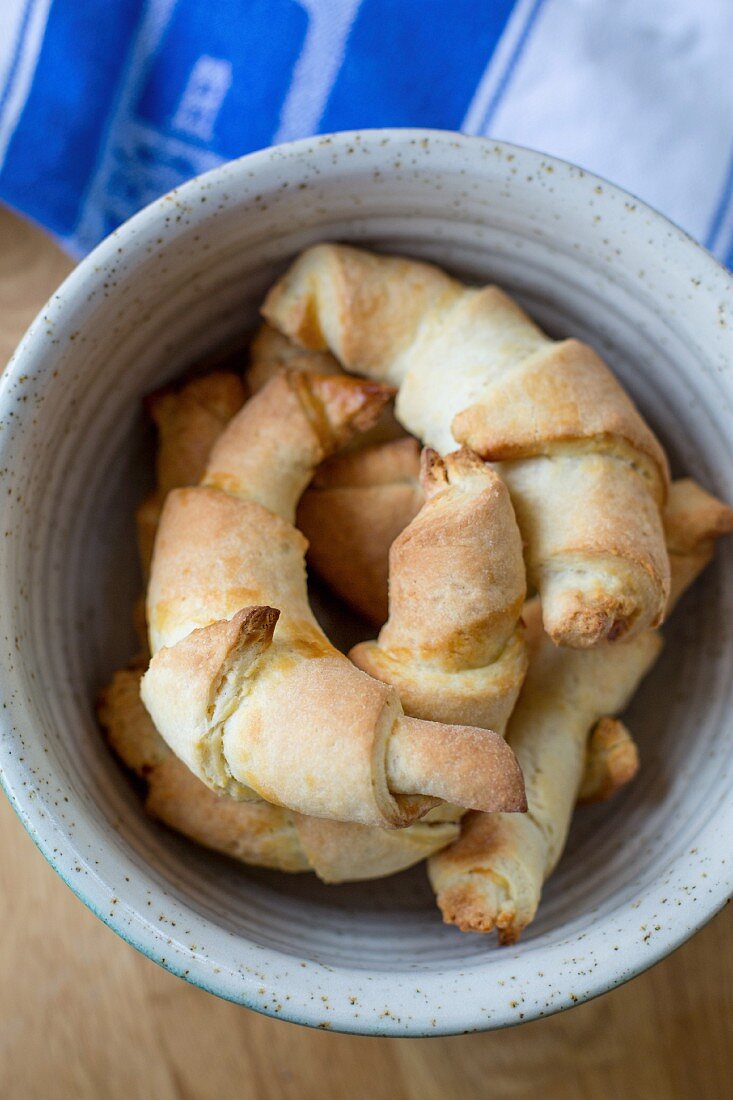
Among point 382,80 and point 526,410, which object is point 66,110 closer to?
point 382,80

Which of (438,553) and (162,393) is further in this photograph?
(162,393)

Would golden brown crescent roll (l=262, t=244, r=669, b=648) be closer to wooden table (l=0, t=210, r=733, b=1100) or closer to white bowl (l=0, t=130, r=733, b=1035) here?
white bowl (l=0, t=130, r=733, b=1035)

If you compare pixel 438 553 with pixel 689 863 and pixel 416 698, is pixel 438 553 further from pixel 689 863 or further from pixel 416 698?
pixel 689 863

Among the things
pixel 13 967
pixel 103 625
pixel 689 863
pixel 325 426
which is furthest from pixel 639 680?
pixel 13 967

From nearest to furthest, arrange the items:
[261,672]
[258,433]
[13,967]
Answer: [261,672] → [258,433] → [13,967]

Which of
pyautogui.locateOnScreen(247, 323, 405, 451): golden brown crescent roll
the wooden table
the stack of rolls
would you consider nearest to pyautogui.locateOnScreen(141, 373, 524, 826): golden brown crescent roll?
the stack of rolls

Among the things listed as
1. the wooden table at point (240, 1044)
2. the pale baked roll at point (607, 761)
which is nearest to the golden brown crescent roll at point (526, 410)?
the pale baked roll at point (607, 761)

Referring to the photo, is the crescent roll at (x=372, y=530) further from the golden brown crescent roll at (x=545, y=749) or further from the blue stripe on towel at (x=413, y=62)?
the blue stripe on towel at (x=413, y=62)
